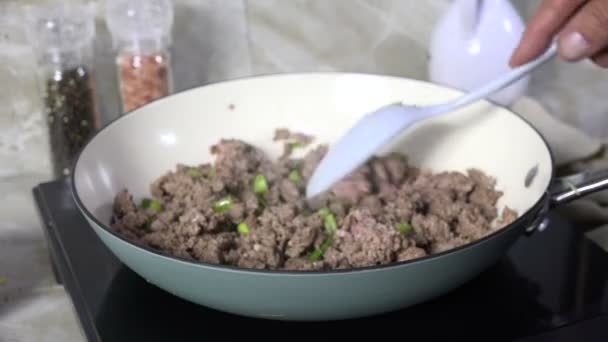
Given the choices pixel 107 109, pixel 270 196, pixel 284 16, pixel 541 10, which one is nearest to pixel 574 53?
pixel 541 10

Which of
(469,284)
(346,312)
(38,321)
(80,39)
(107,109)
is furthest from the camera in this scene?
(107,109)

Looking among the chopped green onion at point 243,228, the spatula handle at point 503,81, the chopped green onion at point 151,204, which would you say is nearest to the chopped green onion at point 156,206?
the chopped green onion at point 151,204

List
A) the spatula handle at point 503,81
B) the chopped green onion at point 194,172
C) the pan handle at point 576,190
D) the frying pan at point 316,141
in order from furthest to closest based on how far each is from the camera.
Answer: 1. the chopped green onion at point 194,172
2. the spatula handle at point 503,81
3. the pan handle at point 576,190
4. the frying pan at point 316,141

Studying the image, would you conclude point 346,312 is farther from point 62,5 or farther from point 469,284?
point 62,5

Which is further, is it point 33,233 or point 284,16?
point 284,16

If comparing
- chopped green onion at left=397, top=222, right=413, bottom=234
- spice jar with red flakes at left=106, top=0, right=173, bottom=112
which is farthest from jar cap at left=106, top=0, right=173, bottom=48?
chopped green onion at left=397, top=222, right=413, bottom=234

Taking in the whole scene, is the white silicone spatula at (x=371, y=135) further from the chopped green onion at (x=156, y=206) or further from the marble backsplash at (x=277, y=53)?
the marble backsplash at (x=277, y=53)
